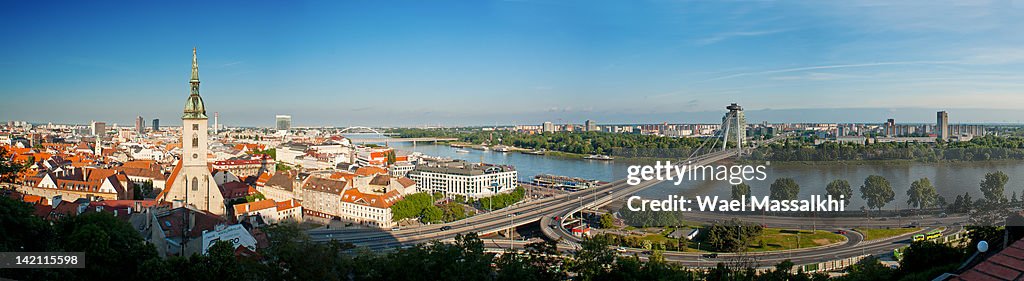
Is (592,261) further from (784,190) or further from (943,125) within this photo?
(943,125)

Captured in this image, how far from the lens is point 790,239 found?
22.4 ft

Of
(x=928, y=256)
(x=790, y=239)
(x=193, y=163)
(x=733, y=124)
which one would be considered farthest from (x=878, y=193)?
(x=733, y=124)

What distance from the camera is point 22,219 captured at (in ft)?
8.88

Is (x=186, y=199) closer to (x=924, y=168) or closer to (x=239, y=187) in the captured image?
(x=239, y=187)

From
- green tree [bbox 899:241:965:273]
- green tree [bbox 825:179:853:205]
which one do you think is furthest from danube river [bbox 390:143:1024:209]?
green tree [bbox 899:241:965:273]

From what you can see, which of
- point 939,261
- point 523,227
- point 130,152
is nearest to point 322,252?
point 939,261

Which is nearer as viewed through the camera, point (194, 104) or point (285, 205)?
point (194, 104)

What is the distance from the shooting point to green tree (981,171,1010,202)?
7.34 meters

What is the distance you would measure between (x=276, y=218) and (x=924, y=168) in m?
11.6

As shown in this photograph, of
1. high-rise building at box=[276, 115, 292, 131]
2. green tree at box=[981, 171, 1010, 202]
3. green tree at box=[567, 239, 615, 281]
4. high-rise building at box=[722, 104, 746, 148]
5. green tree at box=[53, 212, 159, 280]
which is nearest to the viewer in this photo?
green tree at box=[53, 212, 159, 280]

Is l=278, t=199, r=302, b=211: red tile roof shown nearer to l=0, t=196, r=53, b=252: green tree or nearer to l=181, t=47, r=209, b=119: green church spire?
l=181, t=47, r=209, b=119: green church spire

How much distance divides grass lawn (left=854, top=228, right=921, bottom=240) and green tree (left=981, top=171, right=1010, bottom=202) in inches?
44.1

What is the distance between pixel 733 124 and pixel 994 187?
1113 cm

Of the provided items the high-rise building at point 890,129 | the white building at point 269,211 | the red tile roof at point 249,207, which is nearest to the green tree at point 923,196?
the white building at point 269,211
